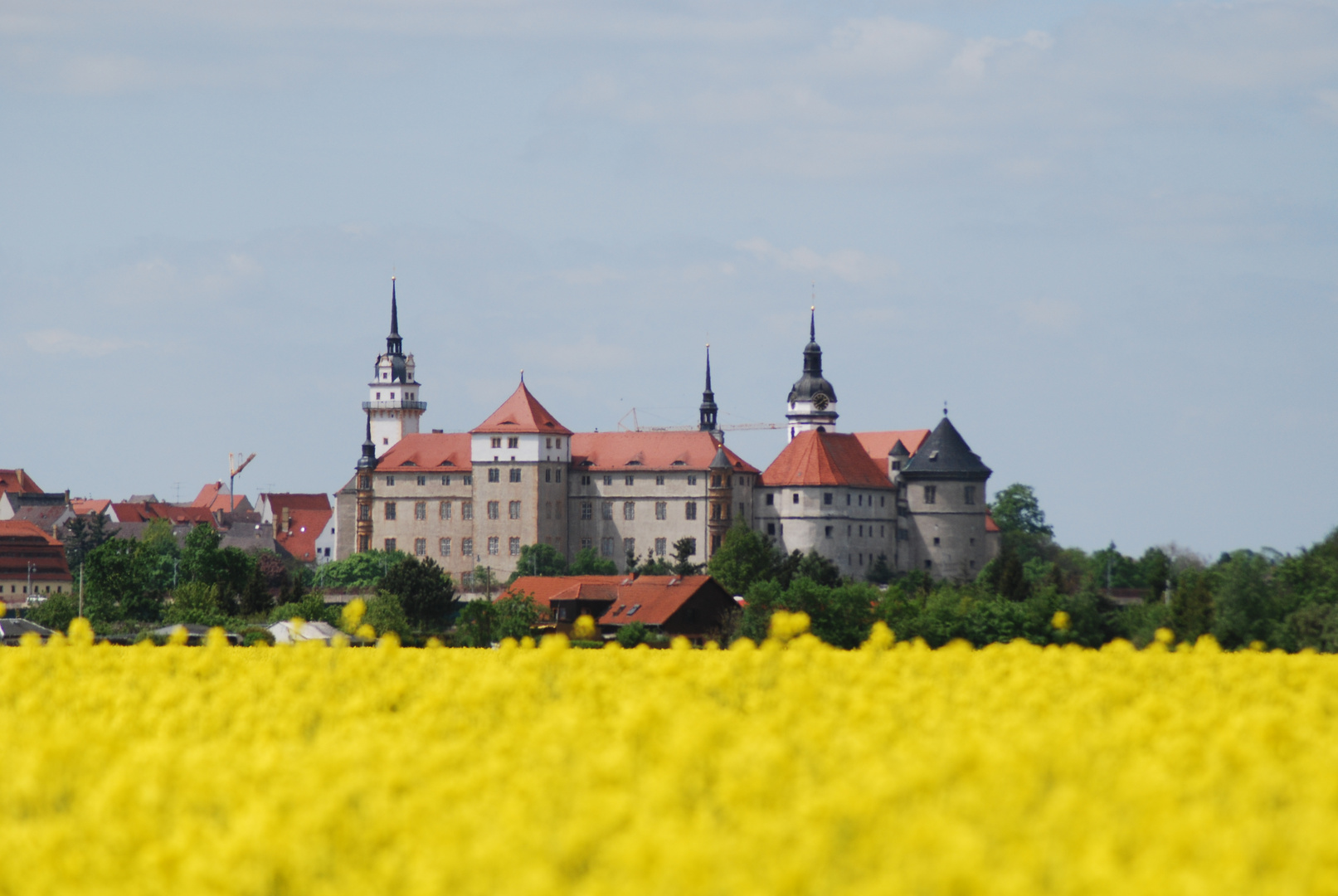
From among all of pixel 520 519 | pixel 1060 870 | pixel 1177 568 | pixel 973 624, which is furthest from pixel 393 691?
pixel 1177 568

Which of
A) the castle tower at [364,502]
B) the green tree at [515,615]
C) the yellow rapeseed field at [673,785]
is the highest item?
the castle tower at [364,502]

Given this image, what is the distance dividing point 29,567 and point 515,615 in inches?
2498

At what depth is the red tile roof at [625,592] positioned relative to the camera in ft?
313

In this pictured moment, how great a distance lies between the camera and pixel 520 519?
6078 inches

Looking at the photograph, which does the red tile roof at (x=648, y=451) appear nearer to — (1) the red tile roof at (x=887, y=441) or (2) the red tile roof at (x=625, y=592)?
(1) the red tile roof at (x=887, y=441)

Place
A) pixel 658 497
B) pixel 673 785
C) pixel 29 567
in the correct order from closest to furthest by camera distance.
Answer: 1. pixel 673 785
2. pixel 29 567
3. pixel 658 497

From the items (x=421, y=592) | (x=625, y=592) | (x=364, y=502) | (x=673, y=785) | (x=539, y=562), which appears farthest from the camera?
(x=364, y=502)

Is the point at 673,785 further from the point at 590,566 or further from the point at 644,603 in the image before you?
the point at 590,566

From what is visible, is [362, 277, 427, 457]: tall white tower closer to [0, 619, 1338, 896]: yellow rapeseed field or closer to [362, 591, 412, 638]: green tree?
[362, 591, 412, 638]: green tree

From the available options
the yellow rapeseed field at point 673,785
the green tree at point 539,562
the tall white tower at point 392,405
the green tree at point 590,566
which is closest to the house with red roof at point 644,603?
the green tree at point 590,566

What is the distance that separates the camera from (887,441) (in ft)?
546

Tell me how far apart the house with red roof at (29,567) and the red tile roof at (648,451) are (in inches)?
1601

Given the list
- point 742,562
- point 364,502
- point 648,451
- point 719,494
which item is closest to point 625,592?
point 742,562

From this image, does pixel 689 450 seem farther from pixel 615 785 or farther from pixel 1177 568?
pixel 615 785
